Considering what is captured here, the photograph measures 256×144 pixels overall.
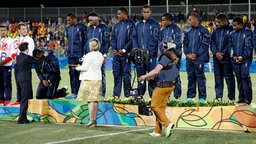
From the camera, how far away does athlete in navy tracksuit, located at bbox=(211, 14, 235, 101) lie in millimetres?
18609

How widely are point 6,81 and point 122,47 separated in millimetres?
3086

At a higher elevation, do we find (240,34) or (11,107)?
(240,34)

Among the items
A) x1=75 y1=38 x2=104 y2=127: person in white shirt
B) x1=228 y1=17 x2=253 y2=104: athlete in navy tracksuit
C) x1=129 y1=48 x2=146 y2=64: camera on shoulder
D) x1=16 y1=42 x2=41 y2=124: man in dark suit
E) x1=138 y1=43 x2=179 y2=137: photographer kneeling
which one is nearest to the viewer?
x1=138 y1=43 x2=179 y2=137: photographer kneeling

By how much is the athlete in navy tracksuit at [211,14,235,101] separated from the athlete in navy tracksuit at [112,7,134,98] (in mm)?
2063

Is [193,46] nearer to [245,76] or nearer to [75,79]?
[245,76]

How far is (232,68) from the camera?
→ 18.7 metres

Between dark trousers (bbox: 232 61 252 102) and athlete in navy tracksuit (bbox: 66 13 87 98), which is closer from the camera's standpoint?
dark trousers (bbox: 232 61 252 102)

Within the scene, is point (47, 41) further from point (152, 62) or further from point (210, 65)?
point (152, 62)

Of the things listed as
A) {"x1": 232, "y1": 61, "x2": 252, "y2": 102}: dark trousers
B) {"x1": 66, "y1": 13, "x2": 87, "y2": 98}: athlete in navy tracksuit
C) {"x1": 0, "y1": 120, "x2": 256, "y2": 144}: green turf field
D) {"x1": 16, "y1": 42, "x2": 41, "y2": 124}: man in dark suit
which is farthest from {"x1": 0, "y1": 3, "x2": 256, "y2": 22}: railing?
{"x1": 0, "y1": 120, "x2": 256, "y2": 144}: green turf field

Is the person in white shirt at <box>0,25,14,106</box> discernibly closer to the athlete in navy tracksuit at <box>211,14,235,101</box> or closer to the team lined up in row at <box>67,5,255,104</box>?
the team lined up in row at <box>67,5,255,104</box>

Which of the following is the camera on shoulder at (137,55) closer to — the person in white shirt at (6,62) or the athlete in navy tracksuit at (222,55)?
the athlete in navy tracksuit at (222,55)

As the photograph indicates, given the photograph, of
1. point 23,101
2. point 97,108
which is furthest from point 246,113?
Result: point 23,101

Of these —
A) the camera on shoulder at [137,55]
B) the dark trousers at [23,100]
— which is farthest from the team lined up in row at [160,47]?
the dark trousers at [23,100]

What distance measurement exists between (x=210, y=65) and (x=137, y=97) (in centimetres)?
1646
